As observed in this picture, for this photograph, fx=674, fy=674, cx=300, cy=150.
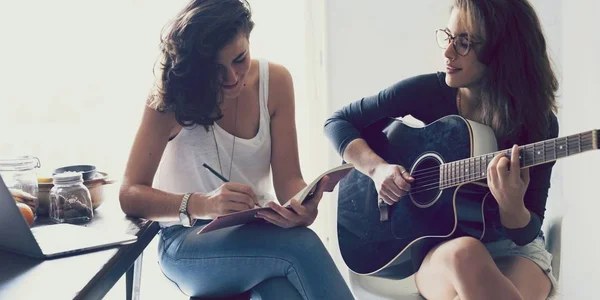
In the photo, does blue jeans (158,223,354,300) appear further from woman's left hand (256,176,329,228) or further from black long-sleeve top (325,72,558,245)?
black long-sleeve top (325,72,558,245)

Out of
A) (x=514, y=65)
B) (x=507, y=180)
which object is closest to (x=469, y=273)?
(x=507, y=180)

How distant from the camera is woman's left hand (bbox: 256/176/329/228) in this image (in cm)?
129

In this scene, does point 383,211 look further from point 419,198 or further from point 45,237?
point 45,237

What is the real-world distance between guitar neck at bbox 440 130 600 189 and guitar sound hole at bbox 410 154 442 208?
1.2 inches

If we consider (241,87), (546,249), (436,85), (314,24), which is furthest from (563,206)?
(314,24)

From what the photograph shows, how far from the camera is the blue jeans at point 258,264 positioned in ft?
4.10

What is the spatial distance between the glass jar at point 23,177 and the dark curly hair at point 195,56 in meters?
0.28

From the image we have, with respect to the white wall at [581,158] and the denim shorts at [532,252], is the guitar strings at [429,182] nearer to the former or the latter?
the denim shorts at [532,252]

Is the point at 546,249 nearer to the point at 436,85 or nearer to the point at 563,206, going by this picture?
the point at 563,206

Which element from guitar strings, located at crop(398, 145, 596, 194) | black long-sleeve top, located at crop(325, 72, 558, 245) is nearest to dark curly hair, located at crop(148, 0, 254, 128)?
black long-sleeve top, located at crop(325, 72, 558, 245)

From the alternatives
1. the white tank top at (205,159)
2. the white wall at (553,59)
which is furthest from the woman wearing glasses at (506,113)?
the white tank top at (205,159)

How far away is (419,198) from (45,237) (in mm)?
784

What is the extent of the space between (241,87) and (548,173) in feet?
2.31

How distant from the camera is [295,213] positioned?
1.32m
